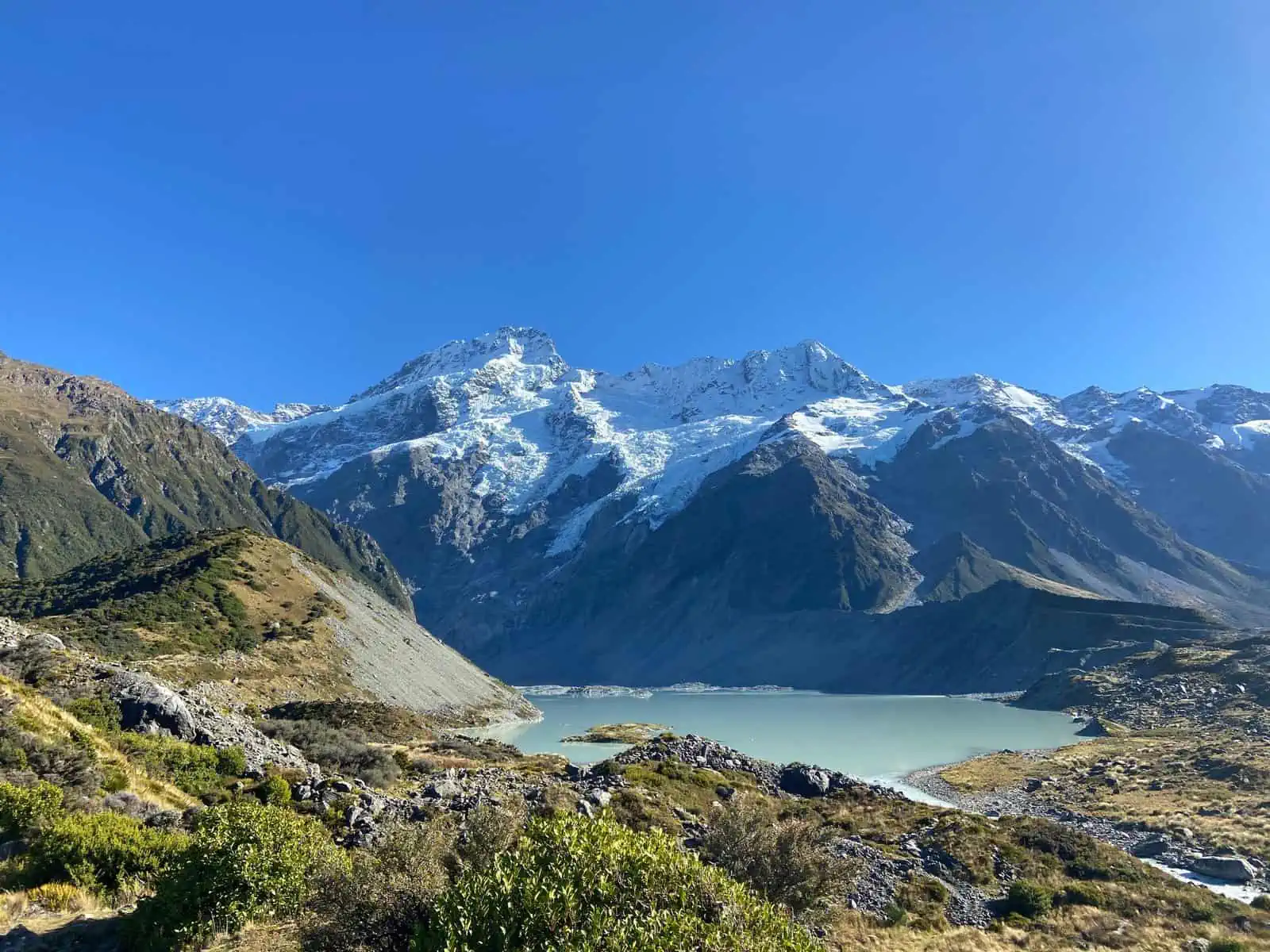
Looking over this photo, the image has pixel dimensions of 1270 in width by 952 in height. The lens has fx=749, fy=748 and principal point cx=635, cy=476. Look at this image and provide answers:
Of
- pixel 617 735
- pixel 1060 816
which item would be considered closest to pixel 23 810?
pixel 1060 816

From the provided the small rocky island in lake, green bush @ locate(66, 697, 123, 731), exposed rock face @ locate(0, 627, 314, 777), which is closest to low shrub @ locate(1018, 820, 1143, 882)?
exposed rock face @ locate(0, 627, 314, 777)

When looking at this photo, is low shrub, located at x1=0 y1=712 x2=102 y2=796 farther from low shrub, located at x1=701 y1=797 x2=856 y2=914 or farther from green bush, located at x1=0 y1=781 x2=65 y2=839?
low shrub, located at x1=701 y1=797 x2=856 y2=914

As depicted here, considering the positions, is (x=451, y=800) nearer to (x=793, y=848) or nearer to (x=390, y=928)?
(x=793, y=848)

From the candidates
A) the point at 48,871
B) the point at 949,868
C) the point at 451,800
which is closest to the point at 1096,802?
the point at 949,868

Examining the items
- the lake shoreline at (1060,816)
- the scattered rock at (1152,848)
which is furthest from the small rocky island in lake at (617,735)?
the scattered rock at (1152,848)

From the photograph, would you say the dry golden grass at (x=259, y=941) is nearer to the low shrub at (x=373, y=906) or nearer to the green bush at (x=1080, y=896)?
the low shrub at (x=373, y=906)
